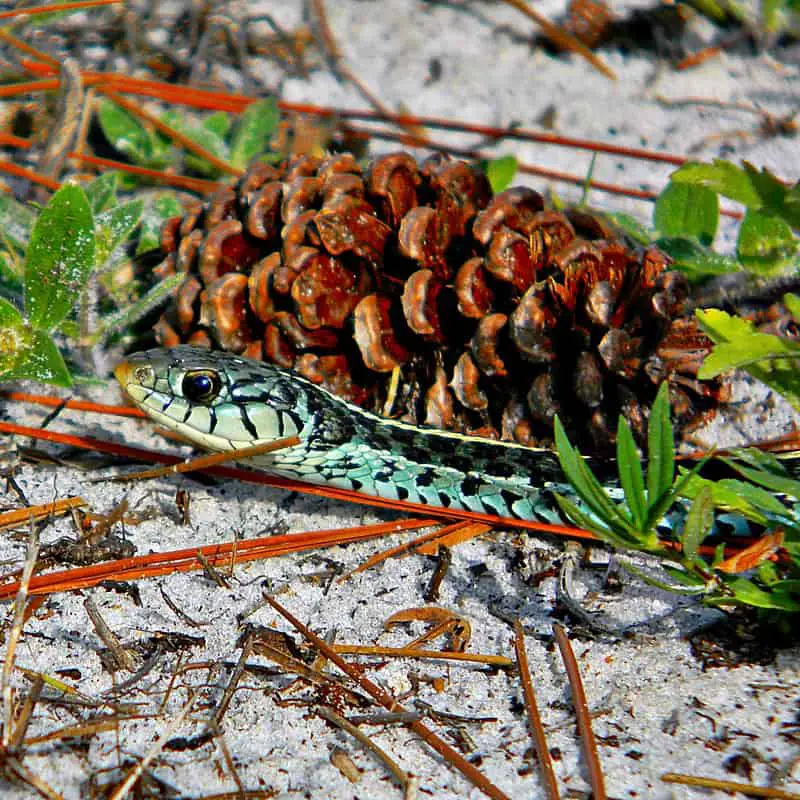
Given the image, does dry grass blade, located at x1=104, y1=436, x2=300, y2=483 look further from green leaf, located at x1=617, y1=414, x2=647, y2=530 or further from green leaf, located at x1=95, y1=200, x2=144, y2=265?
green leaf, located at x1=617, y1=414, x2=647, y2=530

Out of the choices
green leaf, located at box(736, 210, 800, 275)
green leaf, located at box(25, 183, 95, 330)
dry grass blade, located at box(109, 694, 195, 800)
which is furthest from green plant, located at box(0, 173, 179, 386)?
green leaf, located at box(736, 210, 800, 275)

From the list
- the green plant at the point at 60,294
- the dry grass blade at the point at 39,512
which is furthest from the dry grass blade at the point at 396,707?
the green plant at the point at 60,294

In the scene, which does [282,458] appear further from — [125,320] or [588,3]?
[588,3]

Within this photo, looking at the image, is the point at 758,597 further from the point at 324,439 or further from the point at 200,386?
the point at 200,386

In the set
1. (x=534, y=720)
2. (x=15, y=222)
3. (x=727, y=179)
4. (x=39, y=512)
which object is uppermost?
(x=727, y=179)

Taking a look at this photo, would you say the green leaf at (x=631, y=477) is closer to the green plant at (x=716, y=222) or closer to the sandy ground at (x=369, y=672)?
the sandy ground at (x=369, y=672)

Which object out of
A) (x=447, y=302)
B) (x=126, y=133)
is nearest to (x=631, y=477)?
(x=447, y=302)

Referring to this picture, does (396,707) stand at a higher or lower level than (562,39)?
lower

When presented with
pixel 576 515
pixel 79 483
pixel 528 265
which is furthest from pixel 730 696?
pixel 79 483
